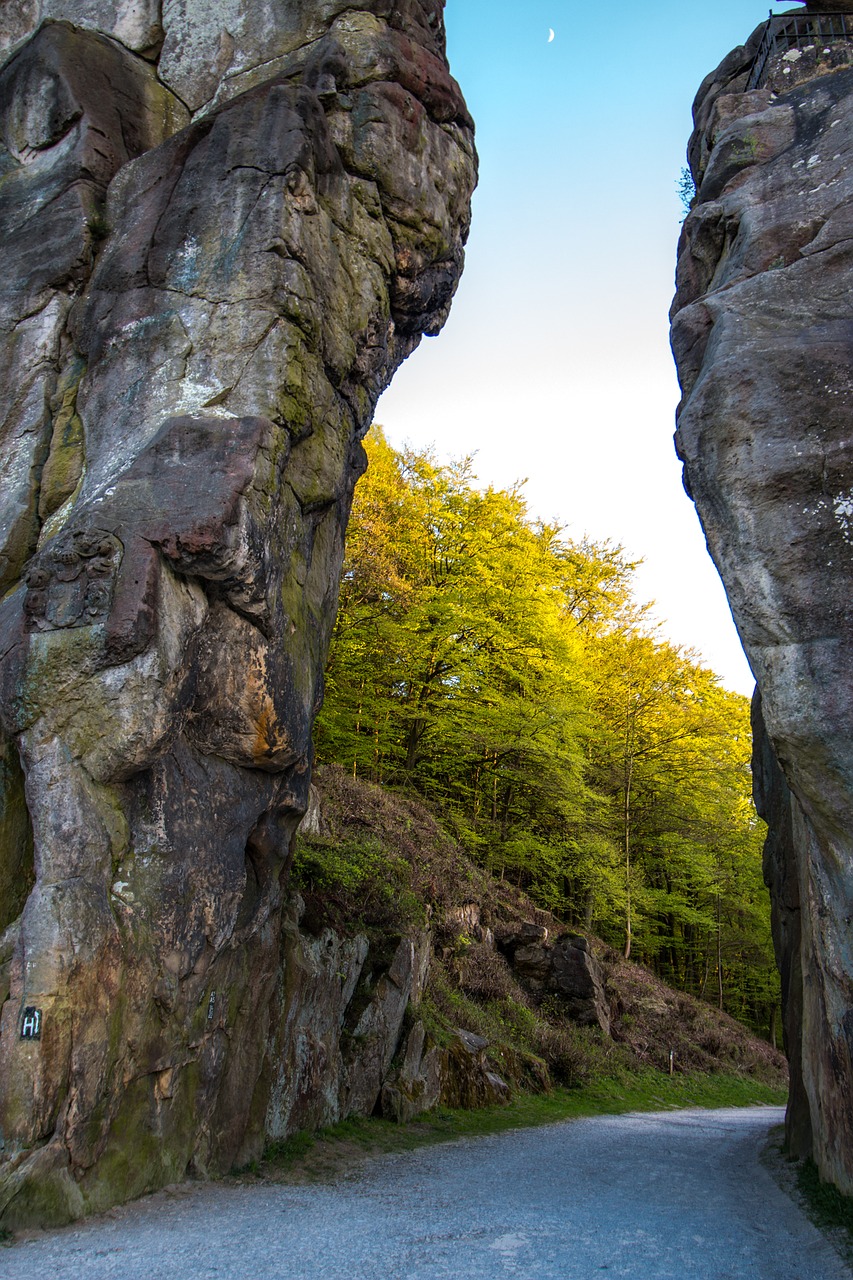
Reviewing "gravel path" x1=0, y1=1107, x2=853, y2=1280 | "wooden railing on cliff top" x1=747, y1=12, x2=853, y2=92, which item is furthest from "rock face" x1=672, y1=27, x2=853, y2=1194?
"wooden railing on cliff top" x1=747, y1=12, x2=853, y2=92

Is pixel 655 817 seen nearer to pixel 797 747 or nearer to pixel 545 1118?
pixel 545 1118

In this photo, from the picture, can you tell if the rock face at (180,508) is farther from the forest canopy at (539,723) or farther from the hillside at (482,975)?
the forest canopy at (539,723)

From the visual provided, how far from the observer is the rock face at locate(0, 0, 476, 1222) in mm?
7961

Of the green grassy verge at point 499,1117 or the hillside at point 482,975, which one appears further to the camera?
the hillside at point 482,975

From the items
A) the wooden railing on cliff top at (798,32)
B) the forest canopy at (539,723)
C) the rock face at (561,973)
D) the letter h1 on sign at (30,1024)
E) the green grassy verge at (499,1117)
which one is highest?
the wooden railing on cliff top at (798,32)

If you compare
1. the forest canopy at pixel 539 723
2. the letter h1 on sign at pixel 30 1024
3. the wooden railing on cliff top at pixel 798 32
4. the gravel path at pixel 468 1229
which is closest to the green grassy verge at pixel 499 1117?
the gravel path at pixel 468 1229

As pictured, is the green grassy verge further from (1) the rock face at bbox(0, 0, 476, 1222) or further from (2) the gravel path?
(2) the gravel path

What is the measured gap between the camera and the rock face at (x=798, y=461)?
7.25 m

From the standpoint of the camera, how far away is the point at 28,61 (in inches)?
543

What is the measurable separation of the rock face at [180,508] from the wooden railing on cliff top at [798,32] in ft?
16.8

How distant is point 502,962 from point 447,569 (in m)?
9.21

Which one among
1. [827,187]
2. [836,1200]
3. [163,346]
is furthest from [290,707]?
[827,187]

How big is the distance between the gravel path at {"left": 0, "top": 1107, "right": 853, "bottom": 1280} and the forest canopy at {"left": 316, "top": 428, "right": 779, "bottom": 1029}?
34.7 feet

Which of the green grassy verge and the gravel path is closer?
the gravel path
